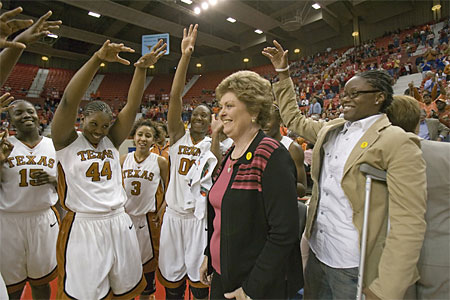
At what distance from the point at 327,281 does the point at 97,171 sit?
1.77m

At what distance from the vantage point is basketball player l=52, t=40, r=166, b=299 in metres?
1.97

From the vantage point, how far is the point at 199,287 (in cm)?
258

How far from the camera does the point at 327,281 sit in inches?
66.3

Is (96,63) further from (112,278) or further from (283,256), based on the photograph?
(283,256)

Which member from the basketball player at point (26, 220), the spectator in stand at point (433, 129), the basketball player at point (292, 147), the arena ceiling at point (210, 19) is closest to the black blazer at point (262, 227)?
the basketball player at point (292, 147)

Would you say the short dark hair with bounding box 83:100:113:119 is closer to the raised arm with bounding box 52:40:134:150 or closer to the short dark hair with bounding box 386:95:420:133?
the raised arm with bounding box 52:40:134:150

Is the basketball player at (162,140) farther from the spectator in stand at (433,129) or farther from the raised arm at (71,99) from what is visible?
the spectator in stand at (433,129)

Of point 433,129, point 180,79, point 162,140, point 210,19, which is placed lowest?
point 433,129

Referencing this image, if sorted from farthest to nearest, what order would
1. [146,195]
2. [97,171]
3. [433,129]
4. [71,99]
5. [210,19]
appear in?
[210,19] < [433,129] < [146,195] < [97,171] < [71,99]

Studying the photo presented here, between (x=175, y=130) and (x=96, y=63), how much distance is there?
102cm

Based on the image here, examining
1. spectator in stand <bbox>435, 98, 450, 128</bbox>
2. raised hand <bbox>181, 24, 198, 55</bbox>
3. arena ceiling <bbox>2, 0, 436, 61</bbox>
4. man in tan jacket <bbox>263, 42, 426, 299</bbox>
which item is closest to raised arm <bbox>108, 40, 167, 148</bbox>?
raised hand <bbox>181, 24, 198, 55</bbox>

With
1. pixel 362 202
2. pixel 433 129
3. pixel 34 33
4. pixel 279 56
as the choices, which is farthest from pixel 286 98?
pixel 433 129

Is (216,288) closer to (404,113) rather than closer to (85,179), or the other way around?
(85,179)

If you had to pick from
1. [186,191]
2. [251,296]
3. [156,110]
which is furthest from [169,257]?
[156,110]
